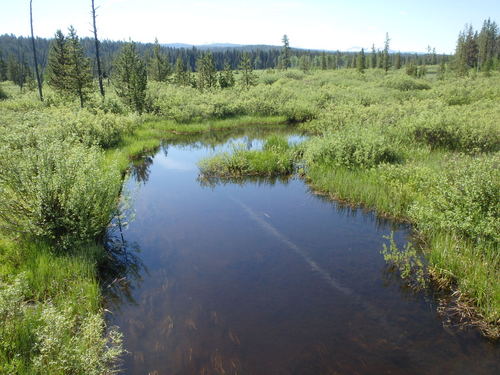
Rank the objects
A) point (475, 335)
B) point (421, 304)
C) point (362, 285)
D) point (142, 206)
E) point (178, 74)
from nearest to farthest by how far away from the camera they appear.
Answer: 1. point (475, 335)
2. point (421, 304)
3. point (362, 285)
4. point (142, 206)
5. point (178, 74)

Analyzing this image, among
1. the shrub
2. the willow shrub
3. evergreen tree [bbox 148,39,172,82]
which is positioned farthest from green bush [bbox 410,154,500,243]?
evergreen tree [bbox 148,39,172,82]

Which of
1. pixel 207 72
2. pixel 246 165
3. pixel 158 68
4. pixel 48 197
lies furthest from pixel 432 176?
pixel 158 68

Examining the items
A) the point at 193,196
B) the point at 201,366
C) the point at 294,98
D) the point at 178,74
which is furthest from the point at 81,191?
the point at 178,74

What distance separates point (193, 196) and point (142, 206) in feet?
7.34

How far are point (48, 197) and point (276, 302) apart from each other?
629 centimetres

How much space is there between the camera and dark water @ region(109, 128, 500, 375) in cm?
625

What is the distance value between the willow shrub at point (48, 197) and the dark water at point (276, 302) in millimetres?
1999

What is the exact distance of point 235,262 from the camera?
9.66m

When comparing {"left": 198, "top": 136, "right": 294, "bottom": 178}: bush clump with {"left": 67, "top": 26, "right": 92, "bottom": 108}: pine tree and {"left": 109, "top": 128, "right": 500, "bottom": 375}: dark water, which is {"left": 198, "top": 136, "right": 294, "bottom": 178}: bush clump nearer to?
{"left": 109, "top": 128, "right": 500, "bottom": 375}: dark water

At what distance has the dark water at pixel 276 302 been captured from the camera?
6.25 m

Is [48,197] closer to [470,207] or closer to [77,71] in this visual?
[470,207]

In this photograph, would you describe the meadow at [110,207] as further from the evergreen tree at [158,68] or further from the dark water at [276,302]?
the evergreen tree at [158,68]

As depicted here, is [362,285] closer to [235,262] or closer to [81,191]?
[235,262]

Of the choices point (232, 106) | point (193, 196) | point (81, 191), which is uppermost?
point (232, 106)
